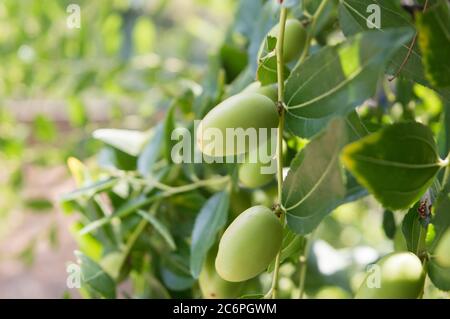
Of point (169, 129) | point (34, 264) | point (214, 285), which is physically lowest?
point (34, 264)

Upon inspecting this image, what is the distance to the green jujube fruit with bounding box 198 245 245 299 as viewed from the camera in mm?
403

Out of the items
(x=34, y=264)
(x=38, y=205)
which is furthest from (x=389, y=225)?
(x=34, y=264)

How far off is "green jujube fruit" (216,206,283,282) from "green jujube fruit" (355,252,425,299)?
0.15 feet

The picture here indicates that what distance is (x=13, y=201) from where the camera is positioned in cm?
91

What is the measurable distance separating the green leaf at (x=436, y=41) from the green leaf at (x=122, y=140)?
0.34 m

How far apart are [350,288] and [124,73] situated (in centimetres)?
44

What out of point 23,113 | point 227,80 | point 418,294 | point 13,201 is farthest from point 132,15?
point 418,294

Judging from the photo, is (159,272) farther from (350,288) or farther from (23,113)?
(23,113)

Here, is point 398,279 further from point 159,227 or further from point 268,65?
point 159,227

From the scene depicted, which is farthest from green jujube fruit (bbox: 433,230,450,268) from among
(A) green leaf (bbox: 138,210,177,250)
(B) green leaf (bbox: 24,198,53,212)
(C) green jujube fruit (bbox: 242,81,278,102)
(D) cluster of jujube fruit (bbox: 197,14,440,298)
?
(B) green leaf (bbox: 24,198,53,212)

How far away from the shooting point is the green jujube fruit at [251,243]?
29 cm

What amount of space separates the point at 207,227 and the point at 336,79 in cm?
18

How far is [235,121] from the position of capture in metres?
0.28

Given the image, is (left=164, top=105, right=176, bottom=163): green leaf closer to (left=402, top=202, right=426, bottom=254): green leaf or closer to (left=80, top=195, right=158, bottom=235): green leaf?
(left=80, top=195, right=158, bottom=235): green leaf
